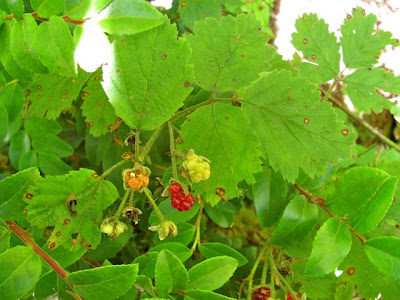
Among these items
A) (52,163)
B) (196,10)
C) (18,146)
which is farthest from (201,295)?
(196,10)

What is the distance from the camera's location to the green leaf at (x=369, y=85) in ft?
4.85

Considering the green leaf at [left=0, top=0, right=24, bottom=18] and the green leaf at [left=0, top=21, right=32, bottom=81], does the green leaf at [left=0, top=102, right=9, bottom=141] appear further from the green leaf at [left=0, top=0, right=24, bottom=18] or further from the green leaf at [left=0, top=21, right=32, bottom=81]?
the green leaf at [left=0, top=0, right=24, bottom=18]

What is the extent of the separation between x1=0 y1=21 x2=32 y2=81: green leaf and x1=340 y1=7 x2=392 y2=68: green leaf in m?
1.08

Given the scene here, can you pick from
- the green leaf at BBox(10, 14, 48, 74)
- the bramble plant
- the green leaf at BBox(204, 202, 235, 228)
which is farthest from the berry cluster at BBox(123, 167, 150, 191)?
the green leaf at BBox(204, 202, 235, 228)

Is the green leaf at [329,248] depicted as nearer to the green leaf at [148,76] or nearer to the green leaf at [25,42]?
the green leaf at [148,76]

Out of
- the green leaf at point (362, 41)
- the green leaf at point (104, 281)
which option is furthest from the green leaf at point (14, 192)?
the green leaf at point (362, 41)

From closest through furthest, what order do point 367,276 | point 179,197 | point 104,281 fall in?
point 104,281 < point 179,197 < point 367,276

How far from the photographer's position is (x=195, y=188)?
112 centimetres

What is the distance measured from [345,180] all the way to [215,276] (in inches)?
18.4

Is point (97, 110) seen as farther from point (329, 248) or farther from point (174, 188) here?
point (329, 248)

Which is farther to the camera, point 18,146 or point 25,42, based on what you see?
point 18,146

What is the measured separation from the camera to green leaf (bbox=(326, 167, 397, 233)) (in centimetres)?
107

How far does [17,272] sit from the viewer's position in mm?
896

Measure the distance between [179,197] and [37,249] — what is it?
339mm
